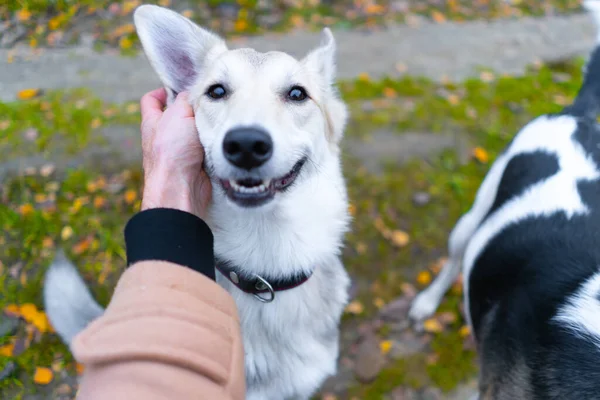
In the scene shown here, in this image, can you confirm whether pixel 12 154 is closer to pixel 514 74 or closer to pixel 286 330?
pixel 286 330

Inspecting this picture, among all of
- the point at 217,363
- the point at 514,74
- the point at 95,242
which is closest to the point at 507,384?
the point at 217,363

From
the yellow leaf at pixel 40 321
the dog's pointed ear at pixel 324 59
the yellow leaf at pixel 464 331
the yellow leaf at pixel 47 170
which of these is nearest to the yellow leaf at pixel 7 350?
A: the yellow leaf at pixel 40 321

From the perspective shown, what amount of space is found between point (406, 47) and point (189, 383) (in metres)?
5.18

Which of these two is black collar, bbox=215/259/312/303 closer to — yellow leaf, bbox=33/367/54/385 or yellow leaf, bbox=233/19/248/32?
yellow leaf, bbox=33/367/54/385

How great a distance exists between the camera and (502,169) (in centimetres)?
250

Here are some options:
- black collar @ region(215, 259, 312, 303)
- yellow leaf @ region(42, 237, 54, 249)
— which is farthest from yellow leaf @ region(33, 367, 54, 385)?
black collar @ region(215, 259, 312, 303)

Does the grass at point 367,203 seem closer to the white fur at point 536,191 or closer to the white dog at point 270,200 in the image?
the white fur at point 536,191

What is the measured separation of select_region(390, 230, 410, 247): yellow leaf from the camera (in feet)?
11.1

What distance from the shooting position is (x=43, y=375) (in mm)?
2654

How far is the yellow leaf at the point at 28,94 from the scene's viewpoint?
434cm

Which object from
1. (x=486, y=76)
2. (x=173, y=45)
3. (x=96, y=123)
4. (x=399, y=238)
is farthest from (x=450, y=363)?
(x=96, y=123)

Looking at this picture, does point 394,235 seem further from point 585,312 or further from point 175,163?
point 175,163

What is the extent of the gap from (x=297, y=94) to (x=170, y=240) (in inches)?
39.9

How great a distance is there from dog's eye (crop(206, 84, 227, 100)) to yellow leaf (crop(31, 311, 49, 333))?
2.23 metres
